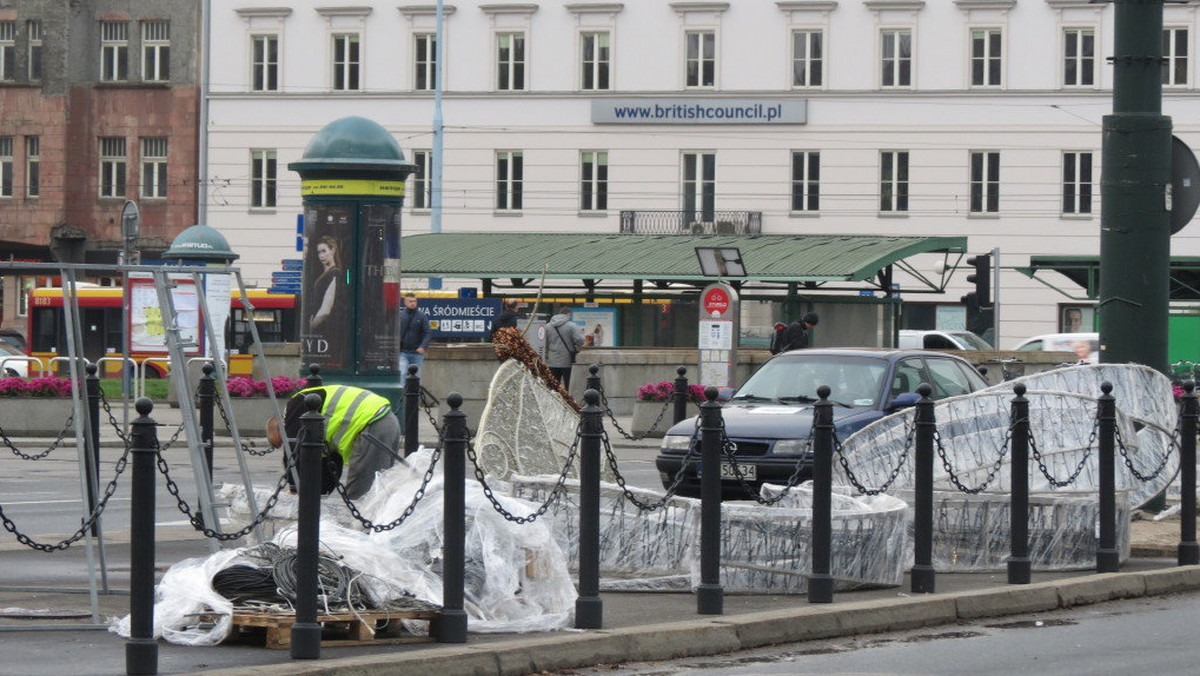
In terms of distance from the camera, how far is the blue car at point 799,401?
16906 mm

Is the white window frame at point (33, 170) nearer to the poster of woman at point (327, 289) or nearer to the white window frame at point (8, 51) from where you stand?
the white window frame at point (8, 51)

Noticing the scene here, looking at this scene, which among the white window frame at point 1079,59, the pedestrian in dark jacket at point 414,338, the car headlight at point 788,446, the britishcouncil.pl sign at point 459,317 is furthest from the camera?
the white window frame at point 1079,59

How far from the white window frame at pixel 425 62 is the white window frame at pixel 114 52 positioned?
373 inches

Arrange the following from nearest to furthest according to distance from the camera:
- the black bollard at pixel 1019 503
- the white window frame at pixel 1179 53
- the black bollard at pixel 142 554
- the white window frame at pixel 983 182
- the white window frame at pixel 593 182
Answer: the black bollard at pixel 142 554 → the black bollard at pixel 1019 503 → the white window frame at pixel 1179 53 → the white window frame at pixel 983 182 → the white window frame at pixel 593 182

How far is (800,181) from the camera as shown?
6456 centimetres

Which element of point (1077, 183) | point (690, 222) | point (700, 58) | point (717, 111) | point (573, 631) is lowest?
point (573, 631)

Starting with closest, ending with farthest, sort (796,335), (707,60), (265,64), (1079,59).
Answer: (796,335), (1079,59), (707,60), (265,64)

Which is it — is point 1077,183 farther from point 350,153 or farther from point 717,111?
point 350,153

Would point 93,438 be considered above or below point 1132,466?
above

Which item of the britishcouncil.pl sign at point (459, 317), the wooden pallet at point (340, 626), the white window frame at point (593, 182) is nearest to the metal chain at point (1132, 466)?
the wooden pallet at point (340, 626)

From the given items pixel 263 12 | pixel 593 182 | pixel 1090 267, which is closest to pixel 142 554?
pixel 1090 267

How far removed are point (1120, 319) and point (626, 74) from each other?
48.7 meters

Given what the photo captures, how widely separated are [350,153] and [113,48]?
49354 millimetres

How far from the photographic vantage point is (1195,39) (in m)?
61.5
